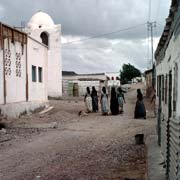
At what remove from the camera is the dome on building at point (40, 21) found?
42.6 m

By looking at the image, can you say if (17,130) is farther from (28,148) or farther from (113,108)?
(113,108)

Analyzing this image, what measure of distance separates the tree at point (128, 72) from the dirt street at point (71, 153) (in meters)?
76.8

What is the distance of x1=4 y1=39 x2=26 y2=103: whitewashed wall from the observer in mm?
20000

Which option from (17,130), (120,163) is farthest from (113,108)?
(120,163)

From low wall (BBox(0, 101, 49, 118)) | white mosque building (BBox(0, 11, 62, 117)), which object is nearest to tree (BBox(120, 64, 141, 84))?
white mosque building (BBox(0, 11, 62, 117))

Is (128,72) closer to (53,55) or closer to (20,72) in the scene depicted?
(53,55)

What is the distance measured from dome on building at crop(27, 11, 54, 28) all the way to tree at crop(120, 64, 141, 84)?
50646mm

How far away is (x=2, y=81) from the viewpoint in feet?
62.4

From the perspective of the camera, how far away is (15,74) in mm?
21250

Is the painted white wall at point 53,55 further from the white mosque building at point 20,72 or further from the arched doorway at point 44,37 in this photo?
the white mosque building at point 20,72

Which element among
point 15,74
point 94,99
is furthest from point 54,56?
point 15,74

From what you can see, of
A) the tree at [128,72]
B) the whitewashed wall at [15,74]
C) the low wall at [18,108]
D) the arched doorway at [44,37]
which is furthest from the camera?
the tree at [128,72]

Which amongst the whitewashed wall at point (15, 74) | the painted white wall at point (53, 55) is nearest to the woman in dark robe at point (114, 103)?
the whitewashed wall at point (15, 74)

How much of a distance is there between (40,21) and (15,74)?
22901mm
